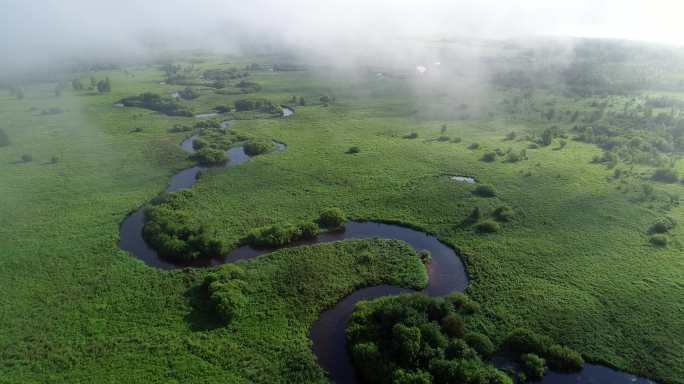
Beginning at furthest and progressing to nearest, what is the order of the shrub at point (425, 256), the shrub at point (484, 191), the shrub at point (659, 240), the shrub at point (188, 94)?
the shrub at point (188, 94)
the shrub at point (484, 191)
the shrub at point (659, 240)
the shrub at point (425, 256)

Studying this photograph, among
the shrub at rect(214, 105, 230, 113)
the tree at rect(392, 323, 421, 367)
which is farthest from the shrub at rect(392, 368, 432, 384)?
the shrub at rect(214, 105, 230, 113)

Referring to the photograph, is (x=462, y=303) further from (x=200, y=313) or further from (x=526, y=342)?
(x=200, y=313)

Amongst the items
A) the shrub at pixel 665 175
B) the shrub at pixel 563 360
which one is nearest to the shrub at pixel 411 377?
the shrub at pixel 563 360

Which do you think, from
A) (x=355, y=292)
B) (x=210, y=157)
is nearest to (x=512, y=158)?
(x=355, y=292)

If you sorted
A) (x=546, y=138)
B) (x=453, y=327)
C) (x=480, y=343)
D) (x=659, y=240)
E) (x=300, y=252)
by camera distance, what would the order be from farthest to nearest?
(x=546, y=138) → (x=659, y=240) → (x=300, y=252) → (x=453, y=327) → (x=480, y=343)

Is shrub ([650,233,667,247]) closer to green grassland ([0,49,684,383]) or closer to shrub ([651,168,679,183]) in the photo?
green grassland ([0,49,684,383])

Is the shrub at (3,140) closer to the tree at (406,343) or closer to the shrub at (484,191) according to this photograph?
the tree at (406,343)

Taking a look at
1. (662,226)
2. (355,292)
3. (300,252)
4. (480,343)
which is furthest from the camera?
(662,226)
